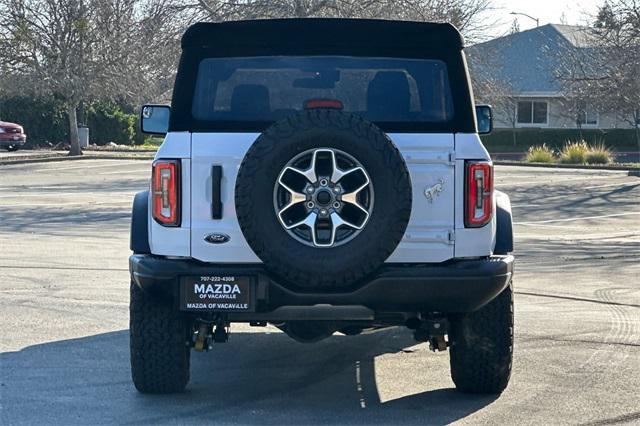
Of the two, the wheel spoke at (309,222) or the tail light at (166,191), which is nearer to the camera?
the wheel spoke at (309,222)

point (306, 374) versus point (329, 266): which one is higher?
point (329, 266)

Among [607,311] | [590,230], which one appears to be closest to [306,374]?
[607,311]

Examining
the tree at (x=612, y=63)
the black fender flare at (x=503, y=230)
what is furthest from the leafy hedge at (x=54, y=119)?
the black fender flare at (x=503, y=230)

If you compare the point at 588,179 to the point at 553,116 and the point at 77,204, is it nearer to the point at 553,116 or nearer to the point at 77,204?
the point at 77,204

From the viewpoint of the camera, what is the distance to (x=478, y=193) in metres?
6.35

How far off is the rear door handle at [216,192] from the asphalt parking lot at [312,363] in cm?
113

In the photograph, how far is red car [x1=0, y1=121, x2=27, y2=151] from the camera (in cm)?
4450

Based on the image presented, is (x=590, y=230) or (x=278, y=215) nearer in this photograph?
(x=278, y=215)

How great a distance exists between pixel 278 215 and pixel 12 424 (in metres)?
1.84

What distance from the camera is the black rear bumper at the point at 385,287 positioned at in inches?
240

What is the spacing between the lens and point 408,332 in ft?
30.2

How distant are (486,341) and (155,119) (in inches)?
101

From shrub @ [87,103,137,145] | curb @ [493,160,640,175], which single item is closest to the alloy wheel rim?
curb @ [493,160,640,175]

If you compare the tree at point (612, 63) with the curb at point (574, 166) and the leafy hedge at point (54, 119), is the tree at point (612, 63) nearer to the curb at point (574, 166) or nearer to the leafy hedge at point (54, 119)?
the curb at point (574, 166)
